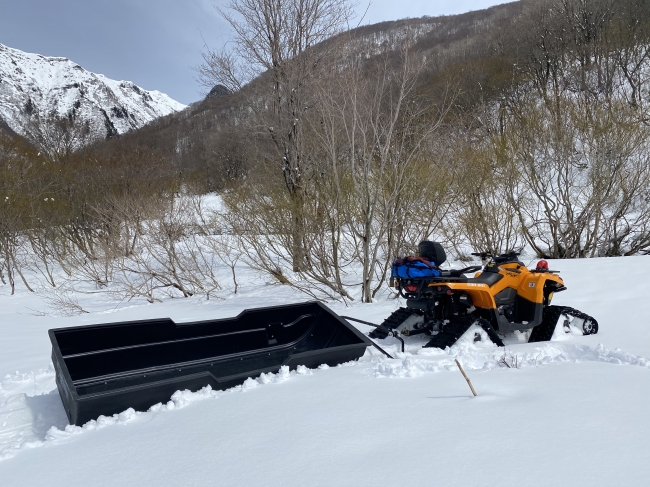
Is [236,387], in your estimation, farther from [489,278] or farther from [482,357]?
[489,278]

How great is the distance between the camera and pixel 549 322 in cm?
386

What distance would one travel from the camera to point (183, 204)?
34.4ft

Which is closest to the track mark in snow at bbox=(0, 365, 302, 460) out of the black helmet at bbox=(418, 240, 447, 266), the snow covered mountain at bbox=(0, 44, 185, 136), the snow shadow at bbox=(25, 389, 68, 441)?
the snow shadow at bbox=(25, 389, 68, 441)

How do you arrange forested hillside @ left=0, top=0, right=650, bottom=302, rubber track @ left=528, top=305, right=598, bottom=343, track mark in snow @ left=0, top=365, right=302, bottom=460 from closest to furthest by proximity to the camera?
track mark in snow @ left=0, top=365, right=302, bottom=460 → rubber track @ left=528, top=305, right=598, bottom=343 → forested hillside @ left=0, top=0, right=650, bottom=302

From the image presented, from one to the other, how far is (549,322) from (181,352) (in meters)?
3.15

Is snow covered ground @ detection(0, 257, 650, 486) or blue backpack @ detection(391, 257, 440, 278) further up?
blue backpack @ detection(391, 257, 440, 278)

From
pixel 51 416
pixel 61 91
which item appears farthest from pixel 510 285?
pixel 61 91

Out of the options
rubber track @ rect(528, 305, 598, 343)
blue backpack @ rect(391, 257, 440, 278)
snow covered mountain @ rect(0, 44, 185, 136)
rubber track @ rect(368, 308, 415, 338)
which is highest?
snow covered mountain @ rect(0, 44, 185, 136)

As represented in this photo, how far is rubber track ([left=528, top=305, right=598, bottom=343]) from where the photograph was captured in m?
3.82

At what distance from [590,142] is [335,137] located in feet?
19.5

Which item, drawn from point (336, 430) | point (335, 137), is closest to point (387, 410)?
point (336, 430)

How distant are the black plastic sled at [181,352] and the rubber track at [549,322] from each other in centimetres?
173

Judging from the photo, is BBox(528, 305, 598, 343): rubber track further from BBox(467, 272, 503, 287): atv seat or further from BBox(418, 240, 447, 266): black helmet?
BBox(418, 240, 447, 266): black helmet

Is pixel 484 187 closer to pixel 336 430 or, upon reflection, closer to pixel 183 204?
pixel 183 204
